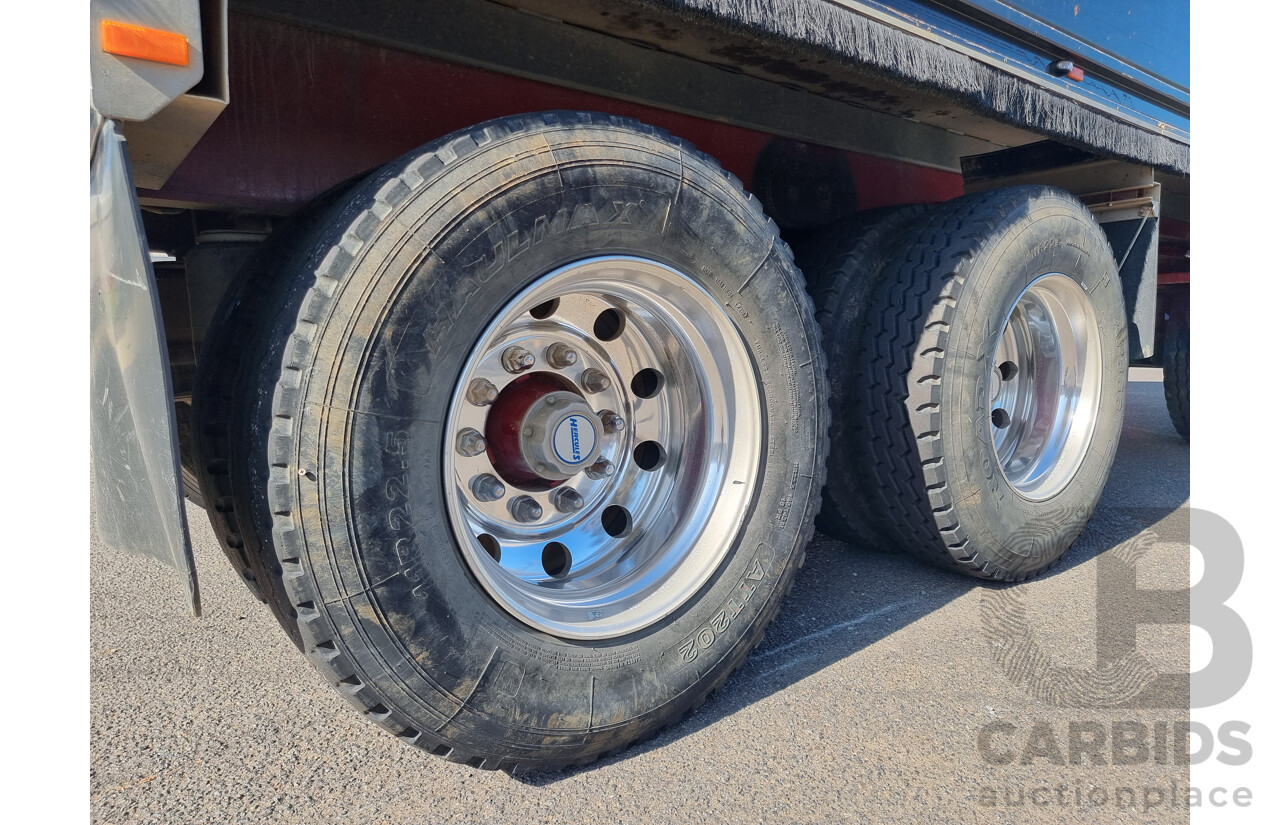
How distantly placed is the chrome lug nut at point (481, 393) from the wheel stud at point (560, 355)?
0.18 meters

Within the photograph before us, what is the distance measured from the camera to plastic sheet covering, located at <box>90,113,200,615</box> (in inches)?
51.2

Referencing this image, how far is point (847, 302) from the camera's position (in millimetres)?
2648

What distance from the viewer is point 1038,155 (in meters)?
3.60

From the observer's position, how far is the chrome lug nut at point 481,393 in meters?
1.97

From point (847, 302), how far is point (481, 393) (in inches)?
52.7

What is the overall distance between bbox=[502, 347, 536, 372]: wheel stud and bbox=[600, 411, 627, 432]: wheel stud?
0.82 ft

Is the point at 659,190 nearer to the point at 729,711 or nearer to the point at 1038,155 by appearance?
the point at 729,711

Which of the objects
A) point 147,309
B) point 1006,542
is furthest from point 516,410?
point 1006,542

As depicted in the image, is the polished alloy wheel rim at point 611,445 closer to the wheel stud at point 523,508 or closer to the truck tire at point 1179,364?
the wheel stud at point 523,508

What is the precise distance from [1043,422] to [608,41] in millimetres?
2325

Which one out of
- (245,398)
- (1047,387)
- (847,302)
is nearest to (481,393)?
(245,398)

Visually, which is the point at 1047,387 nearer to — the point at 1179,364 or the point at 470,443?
the point at 470,443

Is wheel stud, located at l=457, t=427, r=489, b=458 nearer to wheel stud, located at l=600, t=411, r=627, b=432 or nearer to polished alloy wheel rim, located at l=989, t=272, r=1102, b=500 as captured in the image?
wheel stud, located at l=600, t=411, r=627, b=432

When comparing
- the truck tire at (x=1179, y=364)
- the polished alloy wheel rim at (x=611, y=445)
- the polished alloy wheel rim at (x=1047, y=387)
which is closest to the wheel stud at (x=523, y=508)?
the polished alloy wheel rim at (x=611, y=445)
